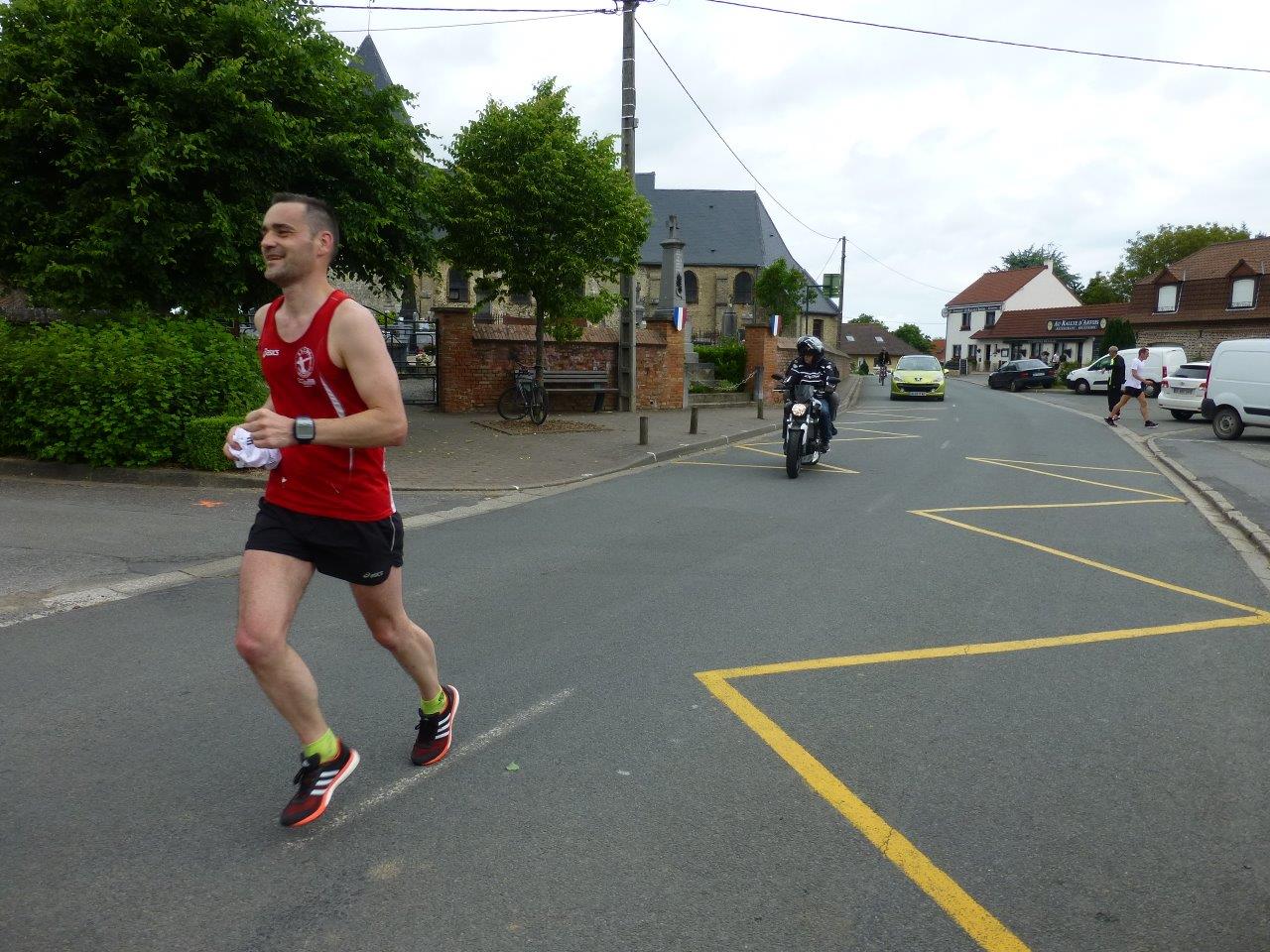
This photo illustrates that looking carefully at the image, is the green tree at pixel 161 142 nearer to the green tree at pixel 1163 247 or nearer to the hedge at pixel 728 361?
the hedge at pixel 728 361

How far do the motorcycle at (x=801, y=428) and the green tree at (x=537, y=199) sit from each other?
5.06 m

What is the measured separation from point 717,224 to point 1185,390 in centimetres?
4793

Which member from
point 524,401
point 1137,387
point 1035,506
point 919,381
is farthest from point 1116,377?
point 1035,506

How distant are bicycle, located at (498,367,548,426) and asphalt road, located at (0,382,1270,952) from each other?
406 inches

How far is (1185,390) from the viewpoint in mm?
22156

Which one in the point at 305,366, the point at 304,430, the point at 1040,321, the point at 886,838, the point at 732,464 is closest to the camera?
the point at 304,430

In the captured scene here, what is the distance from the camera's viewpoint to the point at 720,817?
310 cm

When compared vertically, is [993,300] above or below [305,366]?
above

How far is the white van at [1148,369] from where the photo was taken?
1160 inches

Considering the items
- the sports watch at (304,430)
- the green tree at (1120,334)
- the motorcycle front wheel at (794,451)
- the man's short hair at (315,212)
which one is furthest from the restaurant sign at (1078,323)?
the sports watch at (304,430)

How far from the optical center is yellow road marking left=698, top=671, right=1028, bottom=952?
99.2 inches

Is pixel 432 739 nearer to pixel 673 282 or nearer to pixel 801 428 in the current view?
pixel 801 428

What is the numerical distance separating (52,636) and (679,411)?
1728 cm

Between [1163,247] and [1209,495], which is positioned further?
[1163,247]
